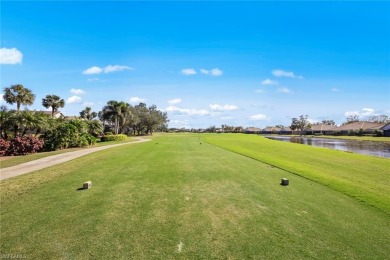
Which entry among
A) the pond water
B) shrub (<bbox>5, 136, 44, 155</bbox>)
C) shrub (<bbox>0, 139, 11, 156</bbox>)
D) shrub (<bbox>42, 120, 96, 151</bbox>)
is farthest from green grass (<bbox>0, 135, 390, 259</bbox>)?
the pond water

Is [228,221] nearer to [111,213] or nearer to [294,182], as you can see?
[111,213]

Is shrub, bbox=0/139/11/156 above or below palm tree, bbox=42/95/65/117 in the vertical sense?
below

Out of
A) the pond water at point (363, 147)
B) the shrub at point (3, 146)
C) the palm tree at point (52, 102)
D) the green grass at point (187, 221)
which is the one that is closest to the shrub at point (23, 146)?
the shrub at point (3, 146)

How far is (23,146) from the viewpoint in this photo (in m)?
24.2

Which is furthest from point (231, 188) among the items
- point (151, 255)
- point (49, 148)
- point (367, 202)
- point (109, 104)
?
point (109, 104)

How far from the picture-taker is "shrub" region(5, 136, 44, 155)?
23541 millimetres

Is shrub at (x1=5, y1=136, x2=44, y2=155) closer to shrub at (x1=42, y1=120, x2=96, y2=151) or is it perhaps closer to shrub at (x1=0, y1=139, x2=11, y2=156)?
shrub at (x1=0, y1=139, x2=11, y2=156)

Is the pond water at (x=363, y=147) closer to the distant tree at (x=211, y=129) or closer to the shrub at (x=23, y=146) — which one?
the shrub at (x=23, y=146)

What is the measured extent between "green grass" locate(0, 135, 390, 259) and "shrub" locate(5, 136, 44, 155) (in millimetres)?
14017

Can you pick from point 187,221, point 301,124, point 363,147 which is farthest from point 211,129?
point 187,221

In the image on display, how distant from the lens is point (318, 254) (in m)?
5.38

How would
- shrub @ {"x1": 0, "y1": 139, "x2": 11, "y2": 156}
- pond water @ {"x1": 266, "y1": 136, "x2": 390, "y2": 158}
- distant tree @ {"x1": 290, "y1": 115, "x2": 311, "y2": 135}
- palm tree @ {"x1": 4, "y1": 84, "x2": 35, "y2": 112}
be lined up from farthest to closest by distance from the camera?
distant tree @ {"x1": 290, "y1": 115, "x2": 311, "y2": 135} → palm tree @ {"x1": 4, "y1": 84, "x2": 35, "y2": 112} → pond water @ {"x1": 266, "y1": 136, "x2": 390, "y2": 158} → shrub @ {"x1": 0, "y1": 139, "x2": 11, "y2": 156}

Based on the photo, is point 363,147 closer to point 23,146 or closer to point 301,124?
point 23,146

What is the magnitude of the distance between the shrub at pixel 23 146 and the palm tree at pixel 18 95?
93.8 feet
